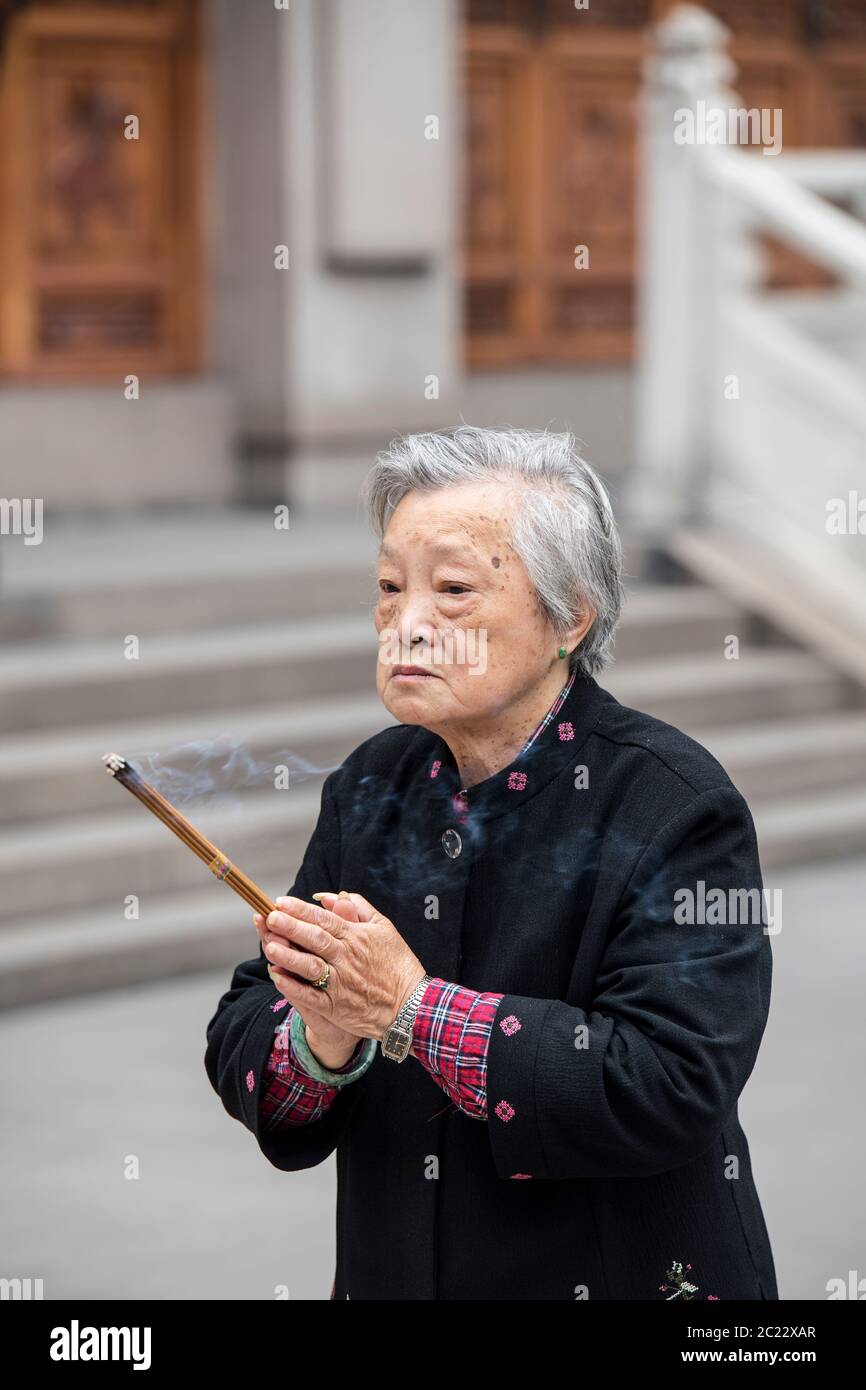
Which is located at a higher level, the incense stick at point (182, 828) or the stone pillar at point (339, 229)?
the stone pillar at point (339, 229)

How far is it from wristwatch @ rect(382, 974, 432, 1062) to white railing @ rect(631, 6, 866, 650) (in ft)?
22.6

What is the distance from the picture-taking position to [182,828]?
1.97 metres

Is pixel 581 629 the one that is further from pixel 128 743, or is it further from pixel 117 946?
pixel 128 743

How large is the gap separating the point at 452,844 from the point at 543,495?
15.7 inches

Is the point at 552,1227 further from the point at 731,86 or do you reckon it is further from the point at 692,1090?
the point at 731,86

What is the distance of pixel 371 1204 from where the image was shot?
7.30 ft

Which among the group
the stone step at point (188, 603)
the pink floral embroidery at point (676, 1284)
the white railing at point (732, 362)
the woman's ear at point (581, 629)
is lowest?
the pink floral embroidery at point (676, 1284)

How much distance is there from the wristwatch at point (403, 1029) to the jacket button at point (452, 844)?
197mm

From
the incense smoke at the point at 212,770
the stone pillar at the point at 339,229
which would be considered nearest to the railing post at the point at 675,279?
the stone pillar at the point at 339,229

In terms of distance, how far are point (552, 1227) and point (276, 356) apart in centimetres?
805

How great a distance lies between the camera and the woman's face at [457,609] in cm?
209

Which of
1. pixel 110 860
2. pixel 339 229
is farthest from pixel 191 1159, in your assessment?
pixel 339 229

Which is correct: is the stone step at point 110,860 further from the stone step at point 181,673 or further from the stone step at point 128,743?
the stone step at point 181,673

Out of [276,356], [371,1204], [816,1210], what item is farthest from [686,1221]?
→ [276,356]
